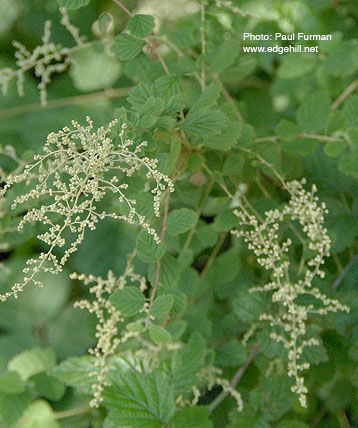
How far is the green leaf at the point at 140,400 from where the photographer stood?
1.82 feet

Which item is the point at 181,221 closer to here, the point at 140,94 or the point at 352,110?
the point at 140,94

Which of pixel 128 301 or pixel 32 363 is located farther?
pixel 32 363

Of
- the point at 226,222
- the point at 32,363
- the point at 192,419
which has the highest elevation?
the point at 226,222

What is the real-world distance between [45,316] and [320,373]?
1.87ft

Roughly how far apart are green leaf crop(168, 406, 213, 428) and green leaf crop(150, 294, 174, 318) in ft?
0.50

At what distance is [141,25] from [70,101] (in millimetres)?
532

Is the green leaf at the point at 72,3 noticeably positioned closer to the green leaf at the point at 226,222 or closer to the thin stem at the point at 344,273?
the green leaf at the point at 226,222

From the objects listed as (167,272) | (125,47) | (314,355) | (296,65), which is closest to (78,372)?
(167,272)

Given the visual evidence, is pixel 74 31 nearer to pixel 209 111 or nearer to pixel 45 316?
pixel 209 111

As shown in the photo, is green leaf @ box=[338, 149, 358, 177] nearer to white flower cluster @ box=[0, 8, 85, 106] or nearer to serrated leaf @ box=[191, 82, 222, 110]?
serrated leaf @ box=[191, 82, 222, 110]

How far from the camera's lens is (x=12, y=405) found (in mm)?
722

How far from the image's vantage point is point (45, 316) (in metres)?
1.02

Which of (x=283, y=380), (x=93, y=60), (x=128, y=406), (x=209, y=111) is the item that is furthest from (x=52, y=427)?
(x=93, y=60)

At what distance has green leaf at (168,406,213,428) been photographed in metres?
0.56
